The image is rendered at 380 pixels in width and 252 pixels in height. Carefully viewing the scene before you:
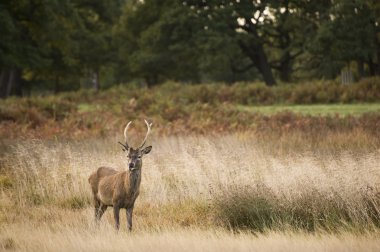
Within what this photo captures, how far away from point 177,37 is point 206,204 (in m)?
33.9

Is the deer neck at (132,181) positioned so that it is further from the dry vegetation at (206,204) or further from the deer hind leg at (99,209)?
the deer hind leg at (99,209)

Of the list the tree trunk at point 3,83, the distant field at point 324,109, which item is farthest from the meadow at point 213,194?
the tree trunk at point 3,83

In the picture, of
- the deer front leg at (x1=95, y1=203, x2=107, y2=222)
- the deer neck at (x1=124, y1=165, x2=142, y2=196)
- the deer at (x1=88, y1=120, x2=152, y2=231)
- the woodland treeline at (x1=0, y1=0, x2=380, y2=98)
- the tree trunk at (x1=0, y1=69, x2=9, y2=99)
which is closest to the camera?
the deer at (x1=88, y1=120, x2=152, y2=231)

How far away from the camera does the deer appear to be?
9.55m

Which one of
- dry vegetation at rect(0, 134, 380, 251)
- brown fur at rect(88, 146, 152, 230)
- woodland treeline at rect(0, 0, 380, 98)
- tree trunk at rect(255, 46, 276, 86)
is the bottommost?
dry vegetation at rect(0, 134, 380, 251)

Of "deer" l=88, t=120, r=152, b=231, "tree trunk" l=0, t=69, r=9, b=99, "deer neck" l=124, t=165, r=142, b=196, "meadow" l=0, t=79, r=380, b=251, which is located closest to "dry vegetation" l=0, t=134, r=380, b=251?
"meadow" l=0, t=79, r=380, b=251

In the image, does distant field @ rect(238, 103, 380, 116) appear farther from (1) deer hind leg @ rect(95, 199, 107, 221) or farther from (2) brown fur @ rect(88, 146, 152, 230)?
(2) brown fur @ rect(88, 146, 152, 230)

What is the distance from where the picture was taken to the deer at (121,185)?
955 centimetres

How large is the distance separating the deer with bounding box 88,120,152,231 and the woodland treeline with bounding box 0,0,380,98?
19.4 m

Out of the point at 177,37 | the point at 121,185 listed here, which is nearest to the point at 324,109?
the point at 121,185

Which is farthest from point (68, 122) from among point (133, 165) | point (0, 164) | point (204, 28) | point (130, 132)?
point (204, 28)

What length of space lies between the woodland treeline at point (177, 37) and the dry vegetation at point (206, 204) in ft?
54.8

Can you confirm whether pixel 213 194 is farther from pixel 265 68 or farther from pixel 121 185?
pixel 265 68

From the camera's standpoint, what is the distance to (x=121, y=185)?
9.88 metres
